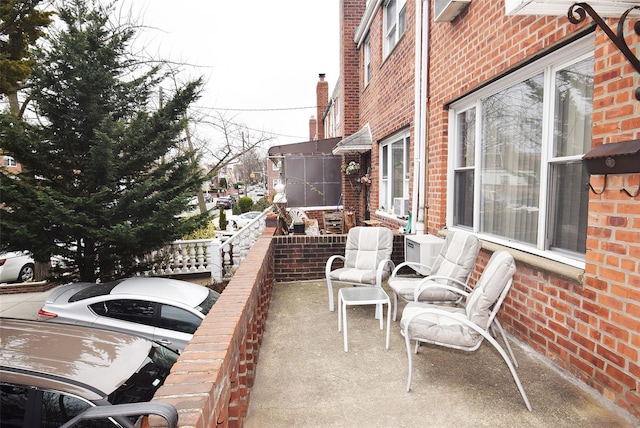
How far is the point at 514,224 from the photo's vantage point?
349 cm

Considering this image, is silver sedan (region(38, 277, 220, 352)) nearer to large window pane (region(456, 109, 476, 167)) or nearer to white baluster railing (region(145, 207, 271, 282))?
white baluster railing (region(145, 207, 271, 282))

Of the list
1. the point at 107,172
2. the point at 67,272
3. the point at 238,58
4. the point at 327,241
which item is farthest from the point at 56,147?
the point at 238,58

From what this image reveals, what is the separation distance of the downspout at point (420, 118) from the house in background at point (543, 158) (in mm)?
17

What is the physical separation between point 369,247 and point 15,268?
12057mm

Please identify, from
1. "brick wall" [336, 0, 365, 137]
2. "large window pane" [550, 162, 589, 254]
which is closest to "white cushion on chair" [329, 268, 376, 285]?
"large window pane" [550, 162, 589, 254]

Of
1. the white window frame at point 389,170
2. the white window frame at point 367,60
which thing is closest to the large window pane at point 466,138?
the white window frame at point 389,170

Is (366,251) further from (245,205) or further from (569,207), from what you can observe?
(245,205)

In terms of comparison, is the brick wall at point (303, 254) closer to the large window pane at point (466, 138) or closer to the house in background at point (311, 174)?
the large window pane at point (466, 138)

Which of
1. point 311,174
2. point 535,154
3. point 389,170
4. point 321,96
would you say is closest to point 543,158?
point 535,154

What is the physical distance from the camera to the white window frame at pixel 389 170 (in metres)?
6.54

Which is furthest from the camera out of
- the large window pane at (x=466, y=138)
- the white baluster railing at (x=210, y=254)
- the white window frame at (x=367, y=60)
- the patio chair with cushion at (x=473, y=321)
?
the white baluster railing at (x=210, y=254)

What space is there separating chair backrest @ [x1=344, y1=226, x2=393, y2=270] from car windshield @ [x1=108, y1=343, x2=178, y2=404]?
2445 mm

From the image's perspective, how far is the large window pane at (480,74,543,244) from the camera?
319cm

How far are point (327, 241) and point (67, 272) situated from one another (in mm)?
6410
